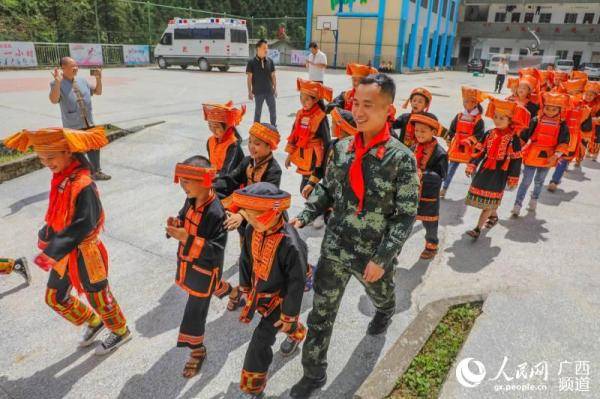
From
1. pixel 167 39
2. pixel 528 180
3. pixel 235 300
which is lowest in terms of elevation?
pixel 235 300

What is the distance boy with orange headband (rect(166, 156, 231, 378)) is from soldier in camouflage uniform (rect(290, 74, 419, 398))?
0.66 m

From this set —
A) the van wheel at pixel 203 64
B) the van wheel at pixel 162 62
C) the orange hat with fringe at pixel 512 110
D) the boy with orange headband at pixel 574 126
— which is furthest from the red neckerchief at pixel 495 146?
the van wheel at pixel 162 62

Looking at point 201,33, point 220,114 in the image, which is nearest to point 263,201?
point 220,114

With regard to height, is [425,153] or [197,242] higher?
[425,153]

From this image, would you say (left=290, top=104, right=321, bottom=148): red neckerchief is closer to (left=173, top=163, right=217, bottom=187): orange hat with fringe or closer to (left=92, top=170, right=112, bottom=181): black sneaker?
(left=173, top=163, right=217, bottom=187): orange hat with fringe

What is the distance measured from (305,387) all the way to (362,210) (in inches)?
52.6

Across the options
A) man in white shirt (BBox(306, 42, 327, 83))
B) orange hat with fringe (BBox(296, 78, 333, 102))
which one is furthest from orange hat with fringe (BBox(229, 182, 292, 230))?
man in white shirt (BBox(306, 42, 327, 83))

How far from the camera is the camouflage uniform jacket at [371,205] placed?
2439mm

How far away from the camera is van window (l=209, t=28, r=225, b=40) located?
84.2 feet

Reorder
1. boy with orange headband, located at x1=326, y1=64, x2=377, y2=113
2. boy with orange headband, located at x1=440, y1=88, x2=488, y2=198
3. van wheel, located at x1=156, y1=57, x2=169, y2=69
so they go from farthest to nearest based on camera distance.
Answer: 1. van wheel, located at x1=156, y1=57, x2=169, y2=69
2. boy with orange headband, located at x1=326, y1=64, x2=377, y2=113
3. boy with orange headband, located at x1=440, y1=88, x2=488, y2=198

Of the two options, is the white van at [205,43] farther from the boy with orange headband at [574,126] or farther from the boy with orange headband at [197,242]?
the boy with orange headband at [197,242]

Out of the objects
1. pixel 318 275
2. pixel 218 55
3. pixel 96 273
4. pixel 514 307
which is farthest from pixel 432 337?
pixel 218 55

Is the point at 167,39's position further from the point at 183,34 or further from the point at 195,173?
the point at 195,173

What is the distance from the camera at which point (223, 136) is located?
415 cm
